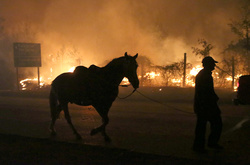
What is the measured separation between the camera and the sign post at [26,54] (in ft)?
92.0

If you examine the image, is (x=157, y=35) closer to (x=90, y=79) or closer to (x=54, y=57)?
(x=54, y=57)

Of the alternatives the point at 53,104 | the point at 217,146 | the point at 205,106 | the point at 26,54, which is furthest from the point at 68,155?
the point at 26,54

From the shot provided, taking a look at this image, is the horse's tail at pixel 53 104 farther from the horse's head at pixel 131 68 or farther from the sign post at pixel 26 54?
the sign post at pixel 26 54

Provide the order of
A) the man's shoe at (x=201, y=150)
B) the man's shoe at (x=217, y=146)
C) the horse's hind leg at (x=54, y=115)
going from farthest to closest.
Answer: the horse's hind leg at (x=54, y=115) → the man's shoe at (x=217, y=146) → the man's shoe at (x=201, y=150)

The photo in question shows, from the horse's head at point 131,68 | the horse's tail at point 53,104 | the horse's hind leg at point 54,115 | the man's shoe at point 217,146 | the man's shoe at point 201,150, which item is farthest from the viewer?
the horse's tail at point 53,104

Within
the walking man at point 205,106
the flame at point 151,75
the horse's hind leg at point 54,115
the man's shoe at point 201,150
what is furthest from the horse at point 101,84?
the flame at point 151,75

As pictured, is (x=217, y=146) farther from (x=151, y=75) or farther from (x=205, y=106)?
(x=151, y=75)

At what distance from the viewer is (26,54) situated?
28359 millimetres

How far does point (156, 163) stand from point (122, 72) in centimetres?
253

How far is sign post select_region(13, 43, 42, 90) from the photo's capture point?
92.0 ft

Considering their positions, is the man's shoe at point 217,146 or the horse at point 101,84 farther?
the horse at point 101,84

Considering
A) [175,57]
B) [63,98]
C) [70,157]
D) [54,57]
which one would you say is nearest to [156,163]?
[70,157]

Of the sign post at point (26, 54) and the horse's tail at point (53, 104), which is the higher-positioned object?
the sign post at point (26, 54)

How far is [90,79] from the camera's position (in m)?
7.30
